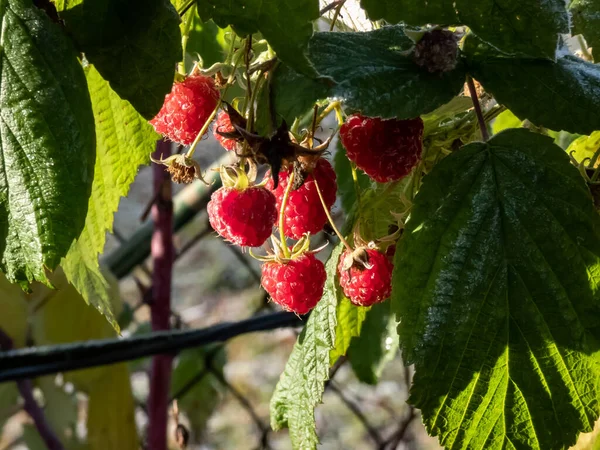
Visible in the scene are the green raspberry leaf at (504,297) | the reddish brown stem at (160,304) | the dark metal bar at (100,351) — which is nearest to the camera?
the green raspberry leaf at (504,297)

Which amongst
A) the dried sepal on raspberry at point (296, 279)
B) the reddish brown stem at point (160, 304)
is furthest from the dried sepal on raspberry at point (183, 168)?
Answer: the reddish brown stem at point (160, 304)

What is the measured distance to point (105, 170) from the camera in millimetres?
762

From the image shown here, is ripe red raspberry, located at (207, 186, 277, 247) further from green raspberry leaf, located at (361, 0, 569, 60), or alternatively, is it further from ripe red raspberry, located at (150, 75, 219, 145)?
green raspberry leaf, located at (361, 0, 569, 60)

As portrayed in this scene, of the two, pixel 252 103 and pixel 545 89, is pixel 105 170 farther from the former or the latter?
pixel 545 89

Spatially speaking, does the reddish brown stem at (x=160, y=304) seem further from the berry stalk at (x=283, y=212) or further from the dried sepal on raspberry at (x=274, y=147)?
the dried sepal on raspberry at (x=274, y=147)

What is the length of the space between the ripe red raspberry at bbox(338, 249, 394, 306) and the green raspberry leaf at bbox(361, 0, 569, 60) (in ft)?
0.81

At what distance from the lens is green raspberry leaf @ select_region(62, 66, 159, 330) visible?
2.27 feet

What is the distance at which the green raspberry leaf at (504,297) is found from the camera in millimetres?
581

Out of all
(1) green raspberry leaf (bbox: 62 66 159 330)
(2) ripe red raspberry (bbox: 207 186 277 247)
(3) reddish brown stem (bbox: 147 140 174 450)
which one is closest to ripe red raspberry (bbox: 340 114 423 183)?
(2) ripe red raspberry (bbox: 207 186 277 247)

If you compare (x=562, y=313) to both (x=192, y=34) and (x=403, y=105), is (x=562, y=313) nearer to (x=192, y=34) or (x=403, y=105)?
(x=403, y=105)

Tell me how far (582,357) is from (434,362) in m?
0.12

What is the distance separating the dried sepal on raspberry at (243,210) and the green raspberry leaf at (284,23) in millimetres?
214

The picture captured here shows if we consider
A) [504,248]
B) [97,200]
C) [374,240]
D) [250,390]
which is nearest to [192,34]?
[97,200]

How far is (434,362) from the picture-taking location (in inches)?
22.9
